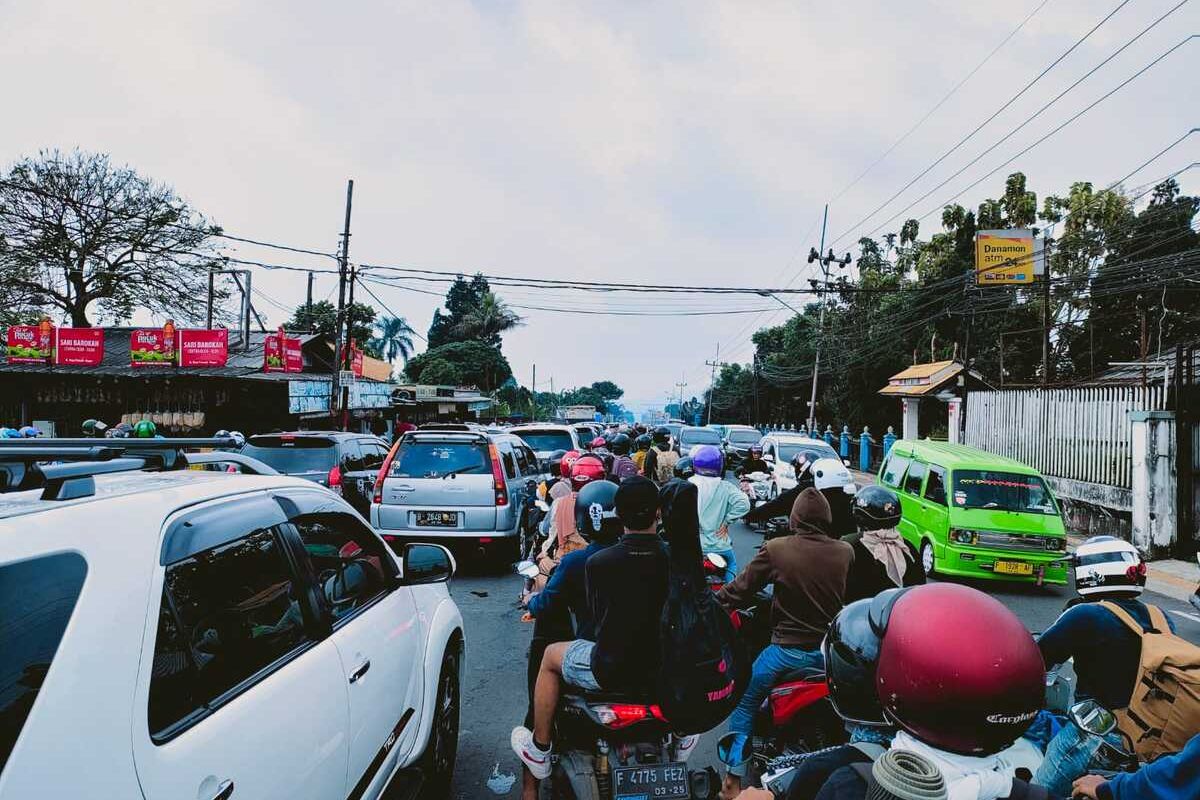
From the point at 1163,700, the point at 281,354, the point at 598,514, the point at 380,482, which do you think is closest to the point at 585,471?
the point at 598,514

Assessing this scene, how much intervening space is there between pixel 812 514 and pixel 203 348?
2095cm

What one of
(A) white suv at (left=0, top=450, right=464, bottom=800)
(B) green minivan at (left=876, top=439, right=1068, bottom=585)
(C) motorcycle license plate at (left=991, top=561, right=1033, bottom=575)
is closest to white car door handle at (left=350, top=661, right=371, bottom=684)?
(A) white suv at (left=0, top=450, right=464, bottom=800)

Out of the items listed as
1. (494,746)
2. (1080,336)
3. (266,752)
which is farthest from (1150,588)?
(1080,336)

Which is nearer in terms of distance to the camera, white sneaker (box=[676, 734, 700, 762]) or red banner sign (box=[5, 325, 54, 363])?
white sneaker (box=[676, 734, 700, 762])

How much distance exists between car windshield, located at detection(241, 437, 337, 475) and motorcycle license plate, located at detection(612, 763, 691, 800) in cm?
801

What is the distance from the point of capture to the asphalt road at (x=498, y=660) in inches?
163

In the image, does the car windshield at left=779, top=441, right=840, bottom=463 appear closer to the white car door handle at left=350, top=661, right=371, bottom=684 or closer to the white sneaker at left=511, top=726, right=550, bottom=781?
the white sneaker at left=511, top=726, right=550, bottom=781

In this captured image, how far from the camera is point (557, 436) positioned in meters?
14.9

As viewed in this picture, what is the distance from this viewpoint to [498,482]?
8.84 metres

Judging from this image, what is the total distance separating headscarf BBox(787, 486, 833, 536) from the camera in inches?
149

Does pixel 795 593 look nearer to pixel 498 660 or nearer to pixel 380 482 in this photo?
pixel 498 660

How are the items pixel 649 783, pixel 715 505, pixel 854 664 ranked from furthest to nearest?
pixel 715 505
pixel 649 783
pixel 854 664

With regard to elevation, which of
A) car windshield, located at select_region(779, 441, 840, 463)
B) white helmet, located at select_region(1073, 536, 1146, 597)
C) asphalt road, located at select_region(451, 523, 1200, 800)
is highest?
white helmet, located at select_region(1073, 536, 1146, 597)

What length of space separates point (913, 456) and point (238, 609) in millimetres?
10646
